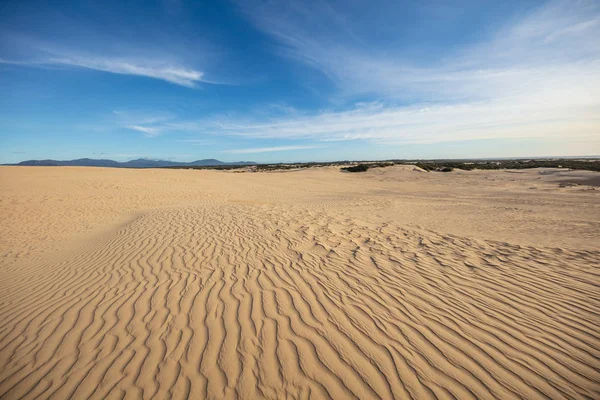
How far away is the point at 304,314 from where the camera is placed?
3.55 meters

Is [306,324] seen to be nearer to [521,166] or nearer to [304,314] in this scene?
[304,314]

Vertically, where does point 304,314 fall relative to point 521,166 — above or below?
below

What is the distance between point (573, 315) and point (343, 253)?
3741mm

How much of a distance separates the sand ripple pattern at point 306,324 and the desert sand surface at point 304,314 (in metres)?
0.02

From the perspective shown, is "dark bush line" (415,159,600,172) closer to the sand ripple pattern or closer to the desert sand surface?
the desert sand surface

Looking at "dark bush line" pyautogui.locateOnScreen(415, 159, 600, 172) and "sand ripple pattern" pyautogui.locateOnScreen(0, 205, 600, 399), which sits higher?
"dark bush line" pyautogui.locateOnScreen(415, 159, 600, 172)

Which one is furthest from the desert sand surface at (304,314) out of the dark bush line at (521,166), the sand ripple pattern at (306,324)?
the dark bush line at (521,166)

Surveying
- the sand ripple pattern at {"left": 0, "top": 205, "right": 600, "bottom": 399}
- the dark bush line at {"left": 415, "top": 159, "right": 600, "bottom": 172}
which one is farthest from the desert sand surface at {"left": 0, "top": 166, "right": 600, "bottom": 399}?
the dark bush line at {"left": 415, "top": 159, "right": 600, "bottom": 172}

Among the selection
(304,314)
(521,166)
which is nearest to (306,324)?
(304,314)

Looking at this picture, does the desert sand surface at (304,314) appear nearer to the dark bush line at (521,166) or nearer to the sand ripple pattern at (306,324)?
the sand ripple pattern at (306,324)

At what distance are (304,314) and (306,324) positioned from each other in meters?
0.22

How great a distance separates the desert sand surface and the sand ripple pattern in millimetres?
19

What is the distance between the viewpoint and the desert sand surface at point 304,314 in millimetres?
2537

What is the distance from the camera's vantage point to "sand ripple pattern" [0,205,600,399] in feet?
8.25
